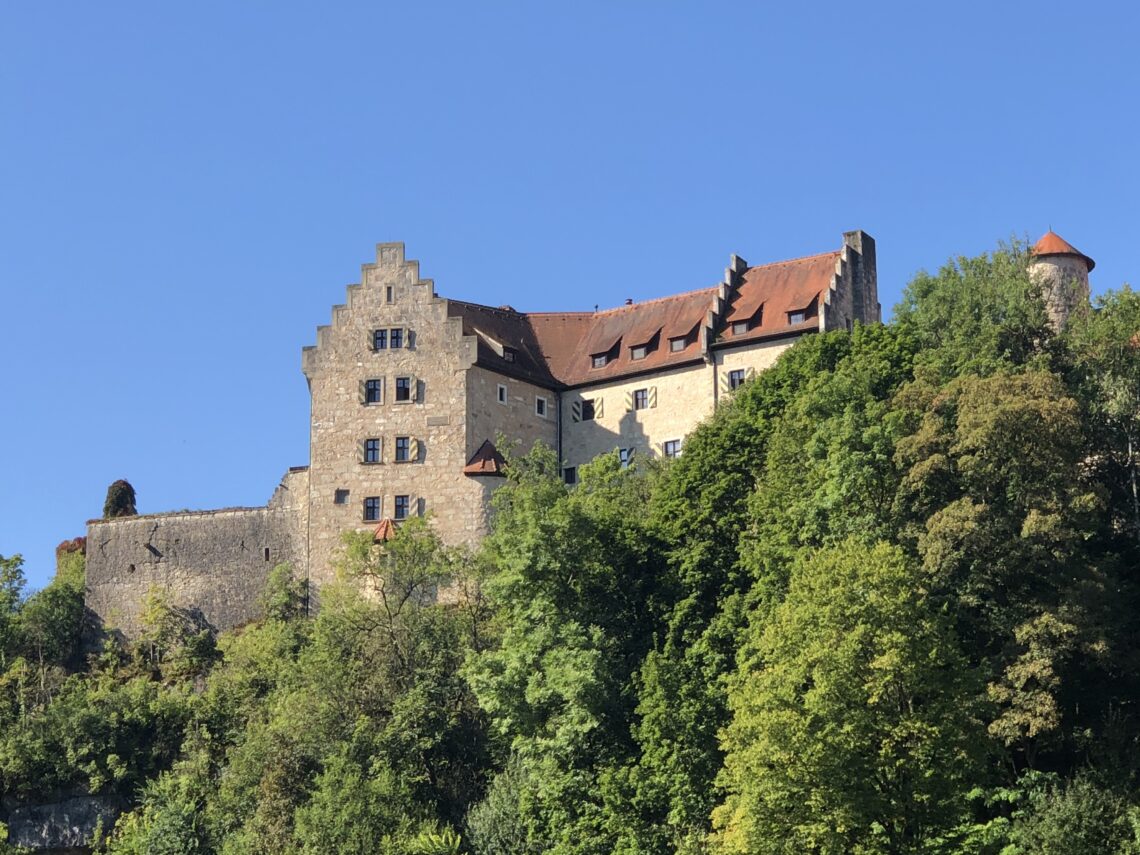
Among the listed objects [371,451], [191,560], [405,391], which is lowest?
[191,560]

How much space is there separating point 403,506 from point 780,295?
16201 mm

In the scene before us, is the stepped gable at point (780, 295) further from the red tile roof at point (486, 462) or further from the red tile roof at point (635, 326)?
the red tile roof at point (486, 462)

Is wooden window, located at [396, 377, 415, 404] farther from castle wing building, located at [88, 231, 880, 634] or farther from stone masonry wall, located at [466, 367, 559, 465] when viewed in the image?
stone masonry wall, located at [466, 367, 559, 465]

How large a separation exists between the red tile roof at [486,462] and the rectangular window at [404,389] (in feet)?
11.1

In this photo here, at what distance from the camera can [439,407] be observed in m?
74.3

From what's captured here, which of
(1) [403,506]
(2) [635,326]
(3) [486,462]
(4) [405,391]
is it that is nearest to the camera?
(3) [486,462]

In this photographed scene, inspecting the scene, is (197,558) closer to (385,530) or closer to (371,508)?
(371,508)

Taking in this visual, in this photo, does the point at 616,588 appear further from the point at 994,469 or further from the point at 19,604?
the point at 19,604

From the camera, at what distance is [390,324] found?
7562 centimetres

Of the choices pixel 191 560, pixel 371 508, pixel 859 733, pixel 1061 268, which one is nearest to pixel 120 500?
pixel 191 560

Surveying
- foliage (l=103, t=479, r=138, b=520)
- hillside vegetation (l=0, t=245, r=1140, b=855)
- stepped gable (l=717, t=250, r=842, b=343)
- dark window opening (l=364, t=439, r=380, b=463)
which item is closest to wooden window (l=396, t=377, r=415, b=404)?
dark window opening (l=364, t=439, r=380, b=463)

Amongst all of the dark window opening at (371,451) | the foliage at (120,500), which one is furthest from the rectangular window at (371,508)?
the foliage at (120,500)

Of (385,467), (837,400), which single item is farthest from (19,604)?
(837,400)

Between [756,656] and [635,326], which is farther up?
[635,326]
